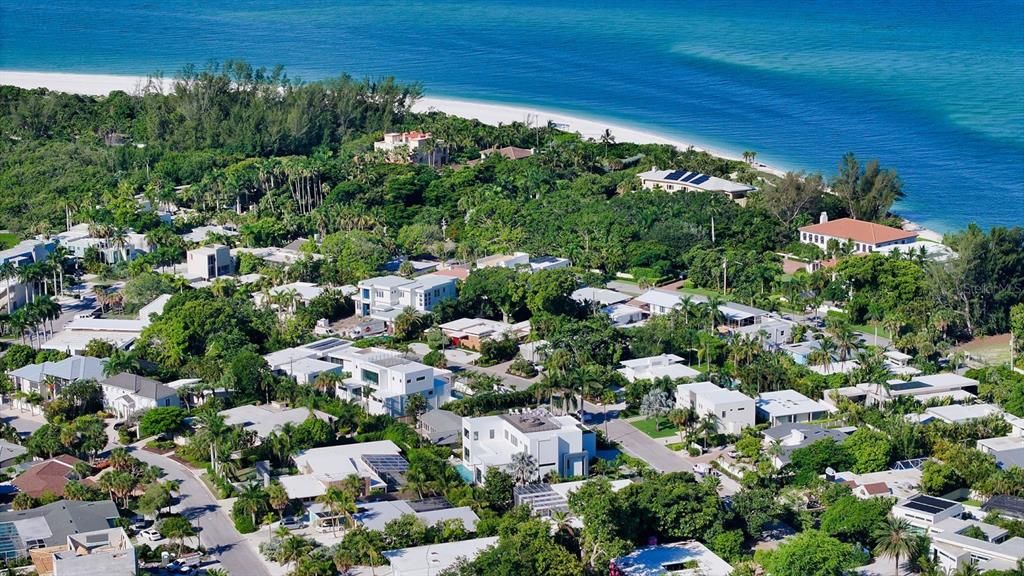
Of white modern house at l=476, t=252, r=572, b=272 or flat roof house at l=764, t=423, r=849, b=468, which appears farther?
white modern house at l=476, t=252, r=572, b=272

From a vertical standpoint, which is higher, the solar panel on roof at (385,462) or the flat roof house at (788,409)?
the flat roof house at (788,409)

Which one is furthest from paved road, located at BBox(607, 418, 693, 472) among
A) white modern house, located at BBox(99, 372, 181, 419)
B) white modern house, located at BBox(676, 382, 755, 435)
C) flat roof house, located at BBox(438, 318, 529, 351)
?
white modern house, located at BBox(99, 372, 181, 419)

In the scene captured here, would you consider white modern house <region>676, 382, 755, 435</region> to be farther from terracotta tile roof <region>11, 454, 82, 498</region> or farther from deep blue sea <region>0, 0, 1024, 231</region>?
deep blue sea <region>0, 0, 1024, 231</region>

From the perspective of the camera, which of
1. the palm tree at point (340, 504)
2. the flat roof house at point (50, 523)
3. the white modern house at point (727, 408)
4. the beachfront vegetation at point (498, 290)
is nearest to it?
the flat roof house at point (50, 523)

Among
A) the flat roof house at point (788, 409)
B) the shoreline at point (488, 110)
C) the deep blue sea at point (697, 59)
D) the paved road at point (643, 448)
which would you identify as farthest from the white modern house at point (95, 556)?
the deep blue sea at point (697, 59)

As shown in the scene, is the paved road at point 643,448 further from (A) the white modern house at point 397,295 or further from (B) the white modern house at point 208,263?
(B) the white modern house at point 208,263

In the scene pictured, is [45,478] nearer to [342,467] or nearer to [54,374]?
[342,467]

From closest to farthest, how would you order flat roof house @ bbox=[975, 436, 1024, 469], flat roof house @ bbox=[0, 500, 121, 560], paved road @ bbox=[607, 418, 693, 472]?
1. flat roof house @ bbox=[0, 500, 121, 560]
2. flat roof house @ bbox=[975, 436, 1024, 469]
3. paved road @ bbox=[607, 418, 693, 472]
